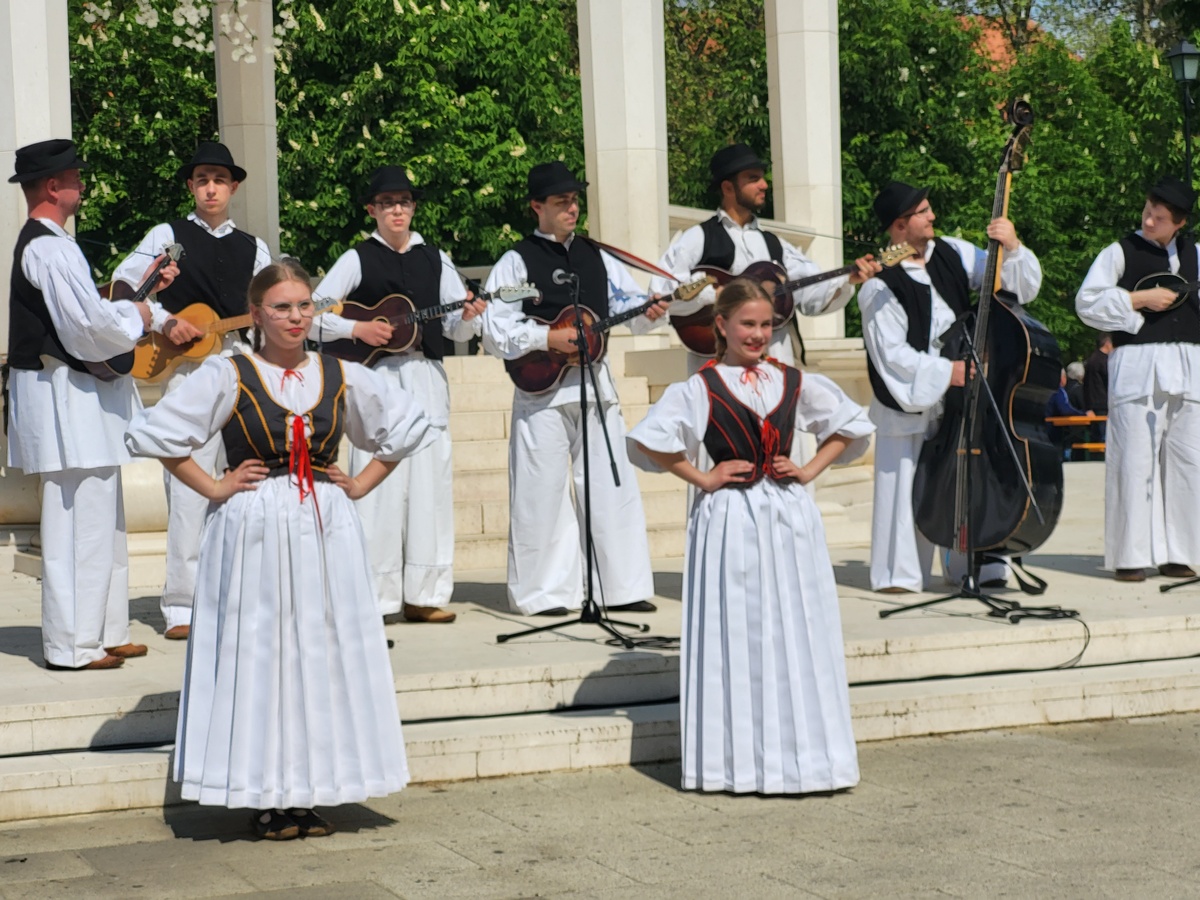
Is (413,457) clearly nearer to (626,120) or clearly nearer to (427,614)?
(427,614)

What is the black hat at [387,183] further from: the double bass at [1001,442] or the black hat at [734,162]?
the double bass at [1001,442]

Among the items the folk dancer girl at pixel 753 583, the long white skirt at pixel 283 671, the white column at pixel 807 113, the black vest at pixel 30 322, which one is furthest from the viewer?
the white column at pixel 807 113

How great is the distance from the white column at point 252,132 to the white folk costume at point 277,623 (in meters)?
10.9

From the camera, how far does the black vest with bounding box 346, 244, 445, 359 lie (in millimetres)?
9727

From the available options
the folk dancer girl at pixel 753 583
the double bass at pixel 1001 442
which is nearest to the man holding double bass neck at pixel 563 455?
the double bass at pixel 1001 442

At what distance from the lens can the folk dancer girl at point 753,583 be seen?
718 cm

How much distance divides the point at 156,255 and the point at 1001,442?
4218 millimetres

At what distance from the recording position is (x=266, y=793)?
21.3 ft

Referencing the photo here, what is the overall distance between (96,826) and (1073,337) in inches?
1167

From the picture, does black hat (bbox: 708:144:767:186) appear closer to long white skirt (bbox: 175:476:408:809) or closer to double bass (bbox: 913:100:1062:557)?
double bass (bbox: 913:100:1062:557)

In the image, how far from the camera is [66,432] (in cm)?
842

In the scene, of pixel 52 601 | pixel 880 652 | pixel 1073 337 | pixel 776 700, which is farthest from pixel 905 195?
pixel 1073 337

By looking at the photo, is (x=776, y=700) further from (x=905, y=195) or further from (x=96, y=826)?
(x=905, y=195)

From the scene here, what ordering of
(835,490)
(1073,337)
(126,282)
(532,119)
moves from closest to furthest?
(126,282) → (835,490) → (532,119) → (1073,337)
